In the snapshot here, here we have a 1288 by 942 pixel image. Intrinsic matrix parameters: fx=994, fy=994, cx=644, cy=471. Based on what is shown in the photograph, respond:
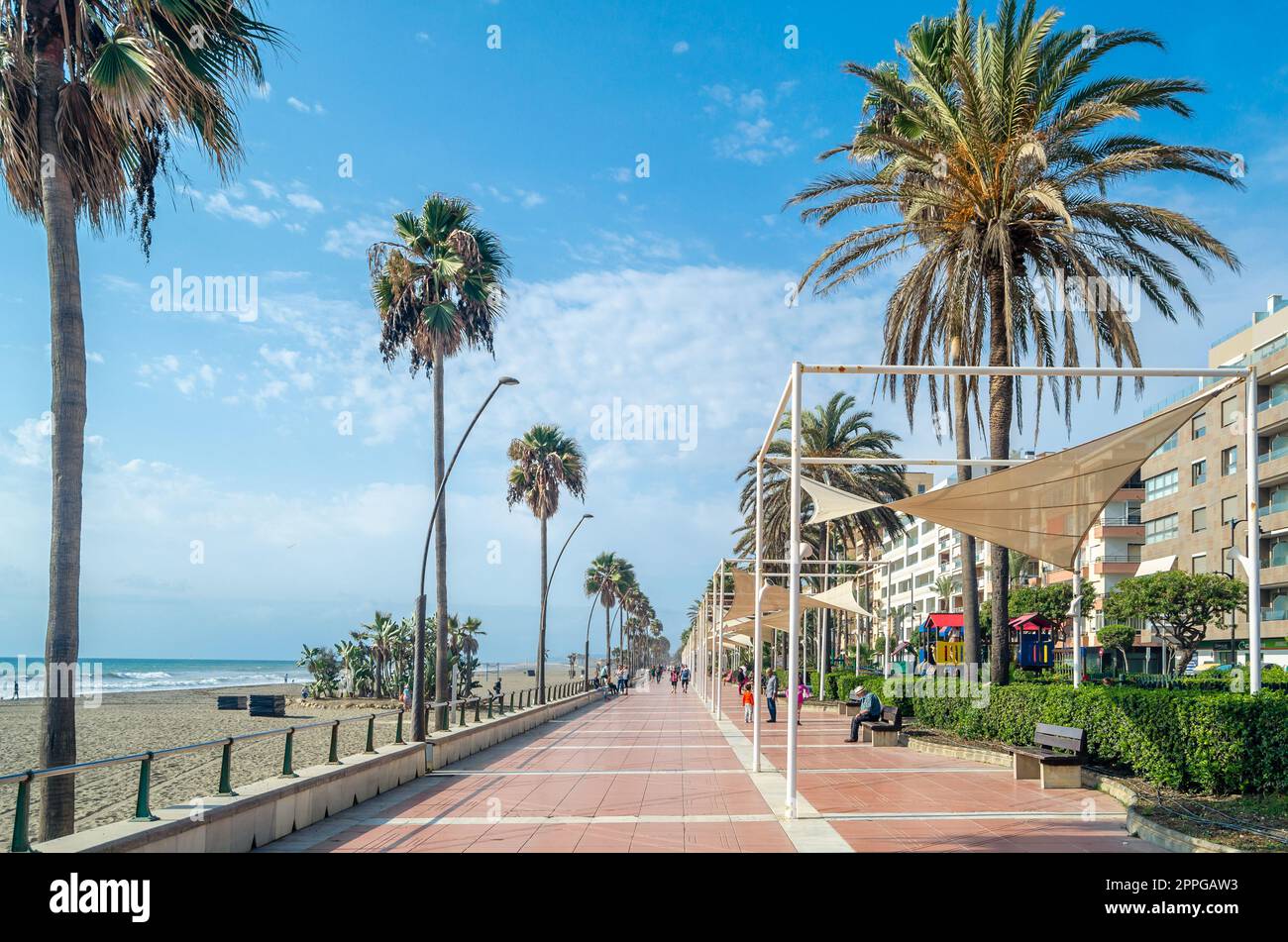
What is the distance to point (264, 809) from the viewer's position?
9.82 m

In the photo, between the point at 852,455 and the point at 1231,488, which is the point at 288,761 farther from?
the point at 1231,488

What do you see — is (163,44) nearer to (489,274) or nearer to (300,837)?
(300,837)

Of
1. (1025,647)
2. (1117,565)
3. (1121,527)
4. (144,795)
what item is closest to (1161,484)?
(1121,527)

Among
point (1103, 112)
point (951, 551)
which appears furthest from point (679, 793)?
point (951, 551)

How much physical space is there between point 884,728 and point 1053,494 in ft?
30.3

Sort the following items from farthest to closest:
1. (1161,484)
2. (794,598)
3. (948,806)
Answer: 1. (1161,484)
2. (948,806)
3. (794,598)

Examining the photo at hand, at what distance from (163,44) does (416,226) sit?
534 inches

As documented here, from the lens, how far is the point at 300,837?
34.1 ft

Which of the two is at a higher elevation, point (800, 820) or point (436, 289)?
point (436, 289)

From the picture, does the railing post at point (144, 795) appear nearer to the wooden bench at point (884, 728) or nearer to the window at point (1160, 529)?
the wooden bench at point (884, 728)

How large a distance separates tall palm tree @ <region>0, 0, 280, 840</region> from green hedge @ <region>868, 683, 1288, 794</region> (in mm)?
11446

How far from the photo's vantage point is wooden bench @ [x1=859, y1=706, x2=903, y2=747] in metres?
20.6

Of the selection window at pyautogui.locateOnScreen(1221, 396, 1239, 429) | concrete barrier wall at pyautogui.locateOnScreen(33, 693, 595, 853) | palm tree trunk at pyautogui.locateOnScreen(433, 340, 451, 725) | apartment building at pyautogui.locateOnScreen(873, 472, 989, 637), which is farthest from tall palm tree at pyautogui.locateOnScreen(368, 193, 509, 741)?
apartment building at pyautogui.locateOnScreen(873, 472, 989, 637)

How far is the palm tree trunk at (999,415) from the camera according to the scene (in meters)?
18.2
